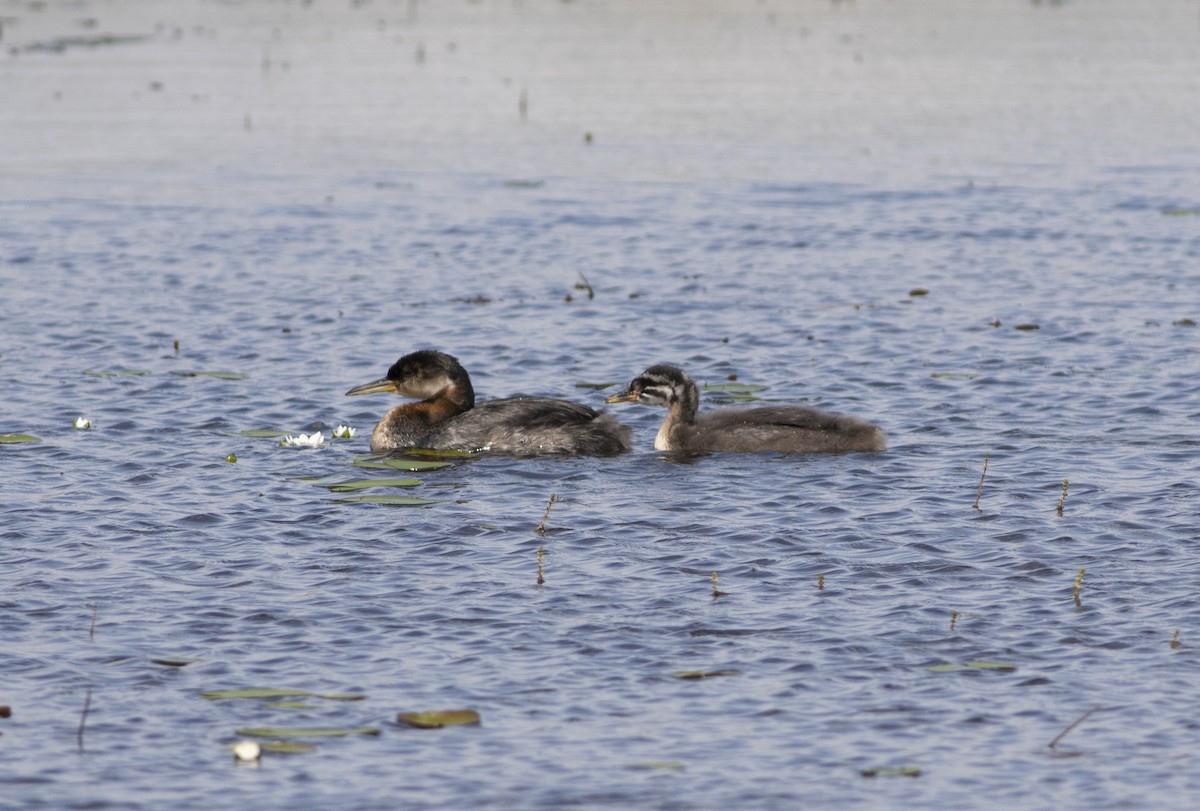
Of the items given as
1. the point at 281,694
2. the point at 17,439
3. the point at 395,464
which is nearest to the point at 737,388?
the point at 395,464

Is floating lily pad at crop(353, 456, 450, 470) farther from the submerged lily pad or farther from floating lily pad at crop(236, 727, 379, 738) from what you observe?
floating lily pad at crop(236, 727, 379, 738)

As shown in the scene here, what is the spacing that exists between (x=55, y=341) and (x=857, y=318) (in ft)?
29.6

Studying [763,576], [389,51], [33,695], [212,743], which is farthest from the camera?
[389,51]

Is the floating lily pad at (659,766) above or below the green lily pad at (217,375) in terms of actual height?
below

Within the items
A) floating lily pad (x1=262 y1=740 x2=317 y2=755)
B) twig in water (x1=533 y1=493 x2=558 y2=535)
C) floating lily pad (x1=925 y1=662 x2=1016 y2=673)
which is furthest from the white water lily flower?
floating lily pad (x1=925 y1=662 x2=1016 y2=673)

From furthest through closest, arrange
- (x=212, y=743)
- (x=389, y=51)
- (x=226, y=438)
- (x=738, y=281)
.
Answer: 1. (x=389, y=51)
2. (x=738, y=281)
3. (x=226, y=438)
4. (x=212, y=743)

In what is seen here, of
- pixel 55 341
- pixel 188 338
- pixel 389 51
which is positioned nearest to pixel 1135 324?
pixel 188 338

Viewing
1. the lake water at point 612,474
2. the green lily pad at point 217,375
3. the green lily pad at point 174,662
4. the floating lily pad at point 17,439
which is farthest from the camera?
the green lily pad at point 217,375

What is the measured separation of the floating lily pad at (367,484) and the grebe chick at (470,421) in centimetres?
103

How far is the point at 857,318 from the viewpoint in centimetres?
1923

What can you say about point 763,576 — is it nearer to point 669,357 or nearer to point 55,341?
point 669,357

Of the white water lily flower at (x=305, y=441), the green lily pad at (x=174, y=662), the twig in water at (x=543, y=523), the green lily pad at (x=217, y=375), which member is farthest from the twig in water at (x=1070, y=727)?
the green lily pad at (x=217, y=375)

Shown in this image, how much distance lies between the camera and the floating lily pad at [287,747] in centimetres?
836

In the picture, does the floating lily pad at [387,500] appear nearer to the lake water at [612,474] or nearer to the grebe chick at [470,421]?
the lake water at [612,474]
